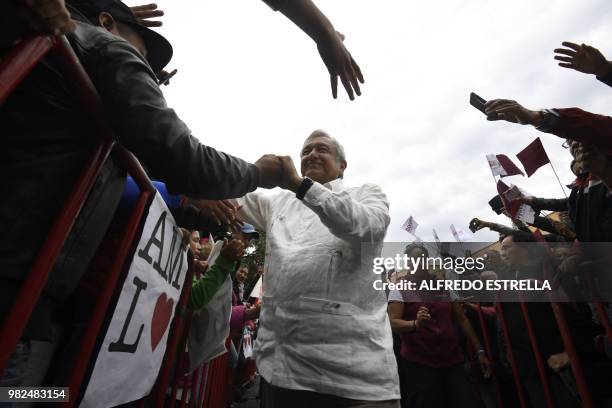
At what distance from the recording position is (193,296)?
196 centimetres

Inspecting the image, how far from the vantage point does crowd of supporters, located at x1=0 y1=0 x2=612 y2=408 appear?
748mm

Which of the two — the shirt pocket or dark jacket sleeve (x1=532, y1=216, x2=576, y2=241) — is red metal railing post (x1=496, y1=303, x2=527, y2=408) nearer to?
dark jacket sleeve (x1=532, y1=216, x2=576, y2=241)

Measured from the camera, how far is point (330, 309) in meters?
1.71

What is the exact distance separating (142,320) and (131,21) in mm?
1094

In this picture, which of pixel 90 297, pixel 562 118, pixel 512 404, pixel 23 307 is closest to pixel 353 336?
pixel 90 297

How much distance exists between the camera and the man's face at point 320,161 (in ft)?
7.98

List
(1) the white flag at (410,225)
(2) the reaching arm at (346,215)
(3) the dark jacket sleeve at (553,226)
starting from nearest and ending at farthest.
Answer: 1. (2) the reaching arm at (346,215)
2. (3) the dark jacket sleeve at (553,226)
3. (1) the white flag at (410,225)

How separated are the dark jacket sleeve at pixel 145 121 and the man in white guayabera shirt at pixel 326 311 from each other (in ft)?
2.06

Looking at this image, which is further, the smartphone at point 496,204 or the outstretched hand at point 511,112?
the smartphone at point 496,204

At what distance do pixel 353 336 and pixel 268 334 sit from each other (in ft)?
1.56

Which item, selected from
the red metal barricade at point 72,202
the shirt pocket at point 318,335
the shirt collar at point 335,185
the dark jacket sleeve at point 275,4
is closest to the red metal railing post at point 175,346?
the shirt pocket at point 318,335

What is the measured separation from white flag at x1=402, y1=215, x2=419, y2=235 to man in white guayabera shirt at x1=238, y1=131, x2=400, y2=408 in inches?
313

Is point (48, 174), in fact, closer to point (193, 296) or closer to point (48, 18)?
point (48, 18)

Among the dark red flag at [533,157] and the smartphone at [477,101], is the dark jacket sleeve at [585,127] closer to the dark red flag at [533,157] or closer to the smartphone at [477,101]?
the smartphone at [477,101]
